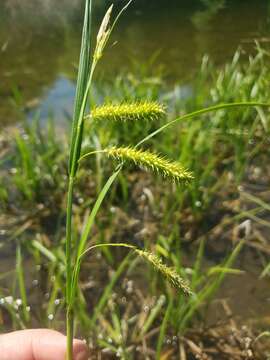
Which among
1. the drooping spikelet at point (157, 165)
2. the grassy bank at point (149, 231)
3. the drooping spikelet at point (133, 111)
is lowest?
the grassy bank at point (149, 231)

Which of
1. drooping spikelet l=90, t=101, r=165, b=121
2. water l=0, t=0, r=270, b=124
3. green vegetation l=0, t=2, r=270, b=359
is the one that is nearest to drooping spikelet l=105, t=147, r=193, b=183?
drooping spikelet l=90, t=101, r=165, b=121

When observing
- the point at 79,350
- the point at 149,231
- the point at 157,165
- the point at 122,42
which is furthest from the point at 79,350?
the point at 122,42

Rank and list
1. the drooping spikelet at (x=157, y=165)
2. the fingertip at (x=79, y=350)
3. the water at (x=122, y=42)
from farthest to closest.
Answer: the water at (x=122, y=42) → the fingertip at (x=79, y=350) → the drooping spikelet at (x=157, y=165)

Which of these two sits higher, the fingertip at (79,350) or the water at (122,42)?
the water at (122,42)

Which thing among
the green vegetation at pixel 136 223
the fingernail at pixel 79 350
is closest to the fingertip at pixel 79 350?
the fingernail at pixel 79 350

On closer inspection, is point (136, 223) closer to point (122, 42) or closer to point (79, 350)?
point (79, 350)

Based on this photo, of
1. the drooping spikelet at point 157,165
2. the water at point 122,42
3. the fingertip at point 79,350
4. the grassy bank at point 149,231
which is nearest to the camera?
the drooping spikelet at point 157,165

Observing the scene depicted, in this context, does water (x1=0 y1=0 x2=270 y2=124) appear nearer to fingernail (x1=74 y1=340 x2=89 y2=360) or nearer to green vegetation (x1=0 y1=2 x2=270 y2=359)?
green vegetation (x1=0 y1=2 x2=270 y2=359)

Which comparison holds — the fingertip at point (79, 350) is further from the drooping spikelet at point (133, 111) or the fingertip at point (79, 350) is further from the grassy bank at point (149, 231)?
the drooping spikelet at point (133, 111)
